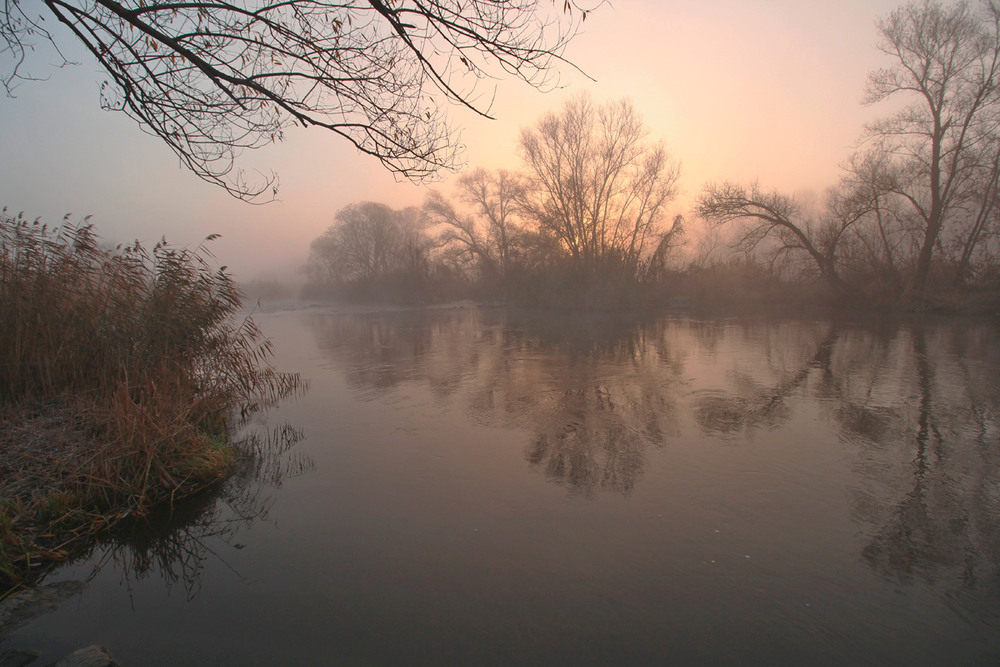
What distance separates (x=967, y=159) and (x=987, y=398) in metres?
17.0

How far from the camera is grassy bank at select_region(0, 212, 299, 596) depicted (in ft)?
14.8

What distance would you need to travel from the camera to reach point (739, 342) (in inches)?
545

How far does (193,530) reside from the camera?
451cm

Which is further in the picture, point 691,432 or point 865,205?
point 865,205

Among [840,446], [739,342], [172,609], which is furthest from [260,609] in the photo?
[739,342]

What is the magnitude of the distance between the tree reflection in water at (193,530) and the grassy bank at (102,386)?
0.62 feet

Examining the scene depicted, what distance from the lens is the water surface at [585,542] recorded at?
2.98 m

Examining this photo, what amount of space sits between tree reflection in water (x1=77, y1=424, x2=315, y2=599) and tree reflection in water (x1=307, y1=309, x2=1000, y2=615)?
2726 mm

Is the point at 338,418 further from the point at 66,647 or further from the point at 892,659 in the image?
the point at 892,659

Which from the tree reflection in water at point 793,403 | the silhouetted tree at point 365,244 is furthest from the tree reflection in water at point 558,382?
the silhouetted tree at point 365,244

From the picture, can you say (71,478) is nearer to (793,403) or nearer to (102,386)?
(102,386)

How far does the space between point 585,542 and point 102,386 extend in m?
5.64

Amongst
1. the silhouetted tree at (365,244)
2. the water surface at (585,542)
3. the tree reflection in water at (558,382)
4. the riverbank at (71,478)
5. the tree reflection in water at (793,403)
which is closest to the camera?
the water surface at (585,542)

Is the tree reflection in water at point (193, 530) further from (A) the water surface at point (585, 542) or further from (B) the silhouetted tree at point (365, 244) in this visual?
(B) the silhouetted tree at point (365, 244)
